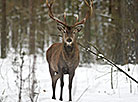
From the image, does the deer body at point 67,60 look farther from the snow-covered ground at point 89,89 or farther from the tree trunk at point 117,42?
the tree trunk at point 117,42

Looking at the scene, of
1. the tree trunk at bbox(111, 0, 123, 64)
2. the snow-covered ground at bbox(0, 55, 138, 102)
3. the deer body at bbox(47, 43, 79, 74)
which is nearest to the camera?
the snow-covered ground at bbox(0, 55, 138, 102)

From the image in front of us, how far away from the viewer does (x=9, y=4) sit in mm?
23969

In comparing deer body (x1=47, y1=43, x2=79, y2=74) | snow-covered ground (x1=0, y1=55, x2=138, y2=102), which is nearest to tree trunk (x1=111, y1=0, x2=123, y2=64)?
snow-covered ground (x1=0, y1=55, x2=138, y2=102)

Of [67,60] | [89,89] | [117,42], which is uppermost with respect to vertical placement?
[117,42]

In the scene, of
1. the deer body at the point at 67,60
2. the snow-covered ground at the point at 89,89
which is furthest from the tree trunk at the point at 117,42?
the deer body at the point at 67,60

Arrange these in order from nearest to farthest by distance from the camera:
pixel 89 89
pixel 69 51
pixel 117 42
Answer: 1. pixel 69 51
2. pixel 89 89
3. pixel 117 42

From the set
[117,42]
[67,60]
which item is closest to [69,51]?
[67,60]

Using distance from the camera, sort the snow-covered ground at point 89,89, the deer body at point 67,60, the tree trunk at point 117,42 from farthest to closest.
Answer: the tree trunk at point 117,42
the deer body at point 67,60
the snow-covered ground at point 89,89

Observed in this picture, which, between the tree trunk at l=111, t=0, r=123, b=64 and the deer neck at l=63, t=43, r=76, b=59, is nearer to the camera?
the deer neck at l=63, t=43, r=76, b=59

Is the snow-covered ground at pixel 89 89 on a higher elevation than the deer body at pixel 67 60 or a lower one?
lower

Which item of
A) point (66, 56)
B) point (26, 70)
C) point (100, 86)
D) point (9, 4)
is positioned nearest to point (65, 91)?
point (100, 86)

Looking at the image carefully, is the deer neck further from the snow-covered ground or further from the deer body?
the snow-covered ground

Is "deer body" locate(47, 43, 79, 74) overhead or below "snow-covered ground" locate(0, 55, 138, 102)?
overhead

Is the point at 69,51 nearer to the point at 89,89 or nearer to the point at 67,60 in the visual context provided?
the point at 67,60
